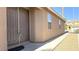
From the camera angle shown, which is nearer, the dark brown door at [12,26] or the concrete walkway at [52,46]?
the concrete walkway at [52,46]

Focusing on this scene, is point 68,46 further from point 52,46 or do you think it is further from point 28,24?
point 28,24

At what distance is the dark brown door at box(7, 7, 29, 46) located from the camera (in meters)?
7.11

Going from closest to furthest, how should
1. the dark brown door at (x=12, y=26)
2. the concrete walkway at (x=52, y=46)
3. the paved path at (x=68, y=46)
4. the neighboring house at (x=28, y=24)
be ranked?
1. the concrete walkway at (x=52, y=46)
2. the paved path at (x=68, y=46)
3. the dark brown door at (x=12, y=26)
4. the neighboring house at (x=28, y=24)

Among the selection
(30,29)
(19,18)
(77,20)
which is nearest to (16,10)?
(19,18)

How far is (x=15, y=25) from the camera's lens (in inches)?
307

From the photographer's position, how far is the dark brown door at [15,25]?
23.3 ft

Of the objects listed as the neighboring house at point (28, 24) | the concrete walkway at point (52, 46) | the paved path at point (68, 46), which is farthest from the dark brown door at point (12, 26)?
the paved path at point (68, 46)

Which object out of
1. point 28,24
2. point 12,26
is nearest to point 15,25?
point 12,26

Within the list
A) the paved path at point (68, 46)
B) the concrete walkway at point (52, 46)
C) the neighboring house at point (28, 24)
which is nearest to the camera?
the concrete walkway at point (52, 46)

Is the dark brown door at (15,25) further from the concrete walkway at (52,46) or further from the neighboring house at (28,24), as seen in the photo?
the concrete walkway at (52,46)

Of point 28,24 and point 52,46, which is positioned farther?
point 28,24
